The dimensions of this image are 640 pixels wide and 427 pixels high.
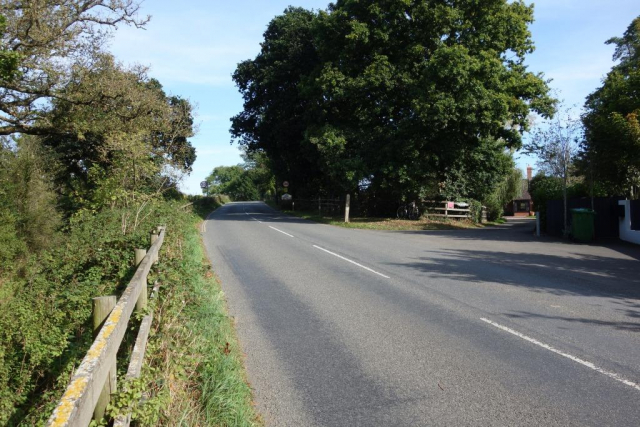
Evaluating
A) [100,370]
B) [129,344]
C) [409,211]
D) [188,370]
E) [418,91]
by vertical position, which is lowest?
[188,370]

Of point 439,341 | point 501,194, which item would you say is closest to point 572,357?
point 439,341

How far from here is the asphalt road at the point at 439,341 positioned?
438 cm

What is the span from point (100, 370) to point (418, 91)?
24.4 meters

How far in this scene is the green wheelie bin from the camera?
18500 millimetres

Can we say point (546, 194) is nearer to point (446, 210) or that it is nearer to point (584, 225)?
point (446, 210)

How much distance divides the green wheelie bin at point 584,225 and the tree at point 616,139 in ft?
8.20

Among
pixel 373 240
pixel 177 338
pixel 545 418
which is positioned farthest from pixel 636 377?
pixel 373 240

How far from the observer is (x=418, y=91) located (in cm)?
2502

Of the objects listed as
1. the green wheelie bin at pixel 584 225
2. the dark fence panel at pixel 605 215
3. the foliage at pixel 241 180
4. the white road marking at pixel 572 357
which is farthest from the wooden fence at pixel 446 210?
the foliage at pixel 241 180

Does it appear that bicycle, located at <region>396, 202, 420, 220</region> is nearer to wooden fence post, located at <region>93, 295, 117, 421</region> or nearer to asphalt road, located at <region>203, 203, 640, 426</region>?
asphalt road, located at <region>203, 203, 640, 426</region>

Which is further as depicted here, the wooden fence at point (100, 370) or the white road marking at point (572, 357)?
the white road marking at point (572, 357)

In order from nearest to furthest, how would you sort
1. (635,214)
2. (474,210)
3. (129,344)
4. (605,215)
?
(129,344) → (635,214) → (605,215) → (474,210)

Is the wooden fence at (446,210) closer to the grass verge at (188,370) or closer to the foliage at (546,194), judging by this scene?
the foliage at (546,194)

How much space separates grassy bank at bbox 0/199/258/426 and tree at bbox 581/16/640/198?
54.4 ft
